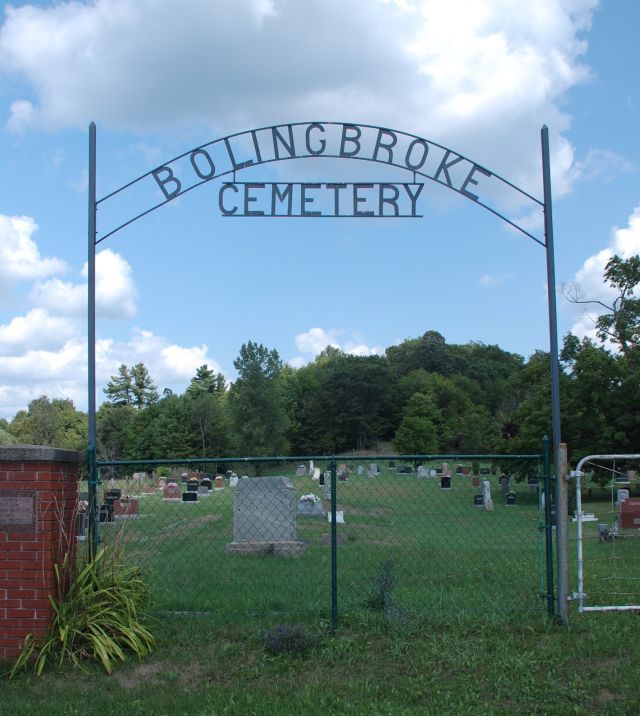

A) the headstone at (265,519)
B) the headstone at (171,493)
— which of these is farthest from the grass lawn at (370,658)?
the headstone at (171,493)

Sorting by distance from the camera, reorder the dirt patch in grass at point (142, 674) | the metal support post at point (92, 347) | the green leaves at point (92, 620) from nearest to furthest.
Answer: the dirt patch in grass at point (142, 674)
the green leaves at point (92, 620)
the metal support post at point (92, 347)

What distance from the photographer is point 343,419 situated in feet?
250

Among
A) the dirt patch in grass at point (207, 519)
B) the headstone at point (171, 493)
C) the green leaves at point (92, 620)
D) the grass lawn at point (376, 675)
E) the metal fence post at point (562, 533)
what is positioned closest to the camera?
the grass lawn at point (376, 675)

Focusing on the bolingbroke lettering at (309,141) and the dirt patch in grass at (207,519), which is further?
the dirt patch in grass at (207,519)

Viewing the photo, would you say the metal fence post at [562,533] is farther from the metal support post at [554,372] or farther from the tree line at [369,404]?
the tree line at [369,404]

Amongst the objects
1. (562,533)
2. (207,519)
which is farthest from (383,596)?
(207,519)

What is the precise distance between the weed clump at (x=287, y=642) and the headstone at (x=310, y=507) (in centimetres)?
1267

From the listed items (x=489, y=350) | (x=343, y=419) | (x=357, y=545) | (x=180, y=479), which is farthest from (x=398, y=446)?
(x=357, y=545)

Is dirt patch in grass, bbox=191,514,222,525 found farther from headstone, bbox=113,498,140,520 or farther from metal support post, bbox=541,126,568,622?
metal support post, bbox=541,126,568,622

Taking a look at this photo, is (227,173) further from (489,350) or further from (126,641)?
(489,350)

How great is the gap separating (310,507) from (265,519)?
610 centimetres

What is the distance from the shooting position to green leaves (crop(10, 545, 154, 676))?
18.3ft

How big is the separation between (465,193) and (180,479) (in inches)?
1135

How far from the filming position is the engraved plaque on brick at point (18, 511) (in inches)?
229
